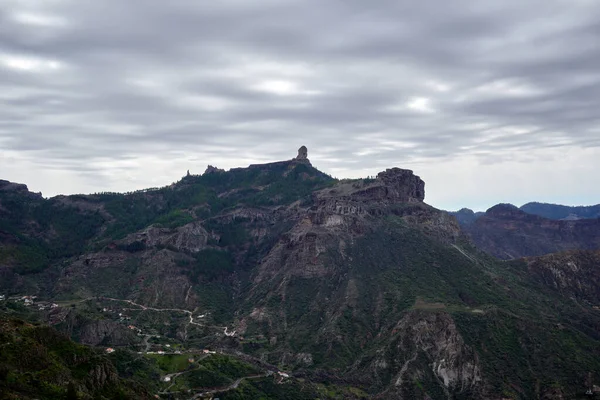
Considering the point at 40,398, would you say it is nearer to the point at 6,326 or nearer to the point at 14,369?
the point at 14,369

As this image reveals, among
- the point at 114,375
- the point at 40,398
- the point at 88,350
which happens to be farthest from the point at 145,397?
the point at 40,398

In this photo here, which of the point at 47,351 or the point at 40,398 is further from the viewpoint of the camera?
the point at 47,351

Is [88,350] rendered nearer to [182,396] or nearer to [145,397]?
[145,397]

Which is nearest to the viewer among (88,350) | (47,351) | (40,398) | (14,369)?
(40,398)

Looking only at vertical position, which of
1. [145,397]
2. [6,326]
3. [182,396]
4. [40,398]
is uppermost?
[6,326]

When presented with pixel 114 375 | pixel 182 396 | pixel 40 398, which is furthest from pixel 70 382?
pixel 182 396

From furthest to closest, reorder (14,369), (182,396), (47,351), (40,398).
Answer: (182,396)
(47,351)
(14,369)
(40,398)

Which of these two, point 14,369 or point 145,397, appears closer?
point 14,369

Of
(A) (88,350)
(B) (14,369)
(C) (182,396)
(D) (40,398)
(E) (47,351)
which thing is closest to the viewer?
(D) (40,398)

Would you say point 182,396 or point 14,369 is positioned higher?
point 14,369
